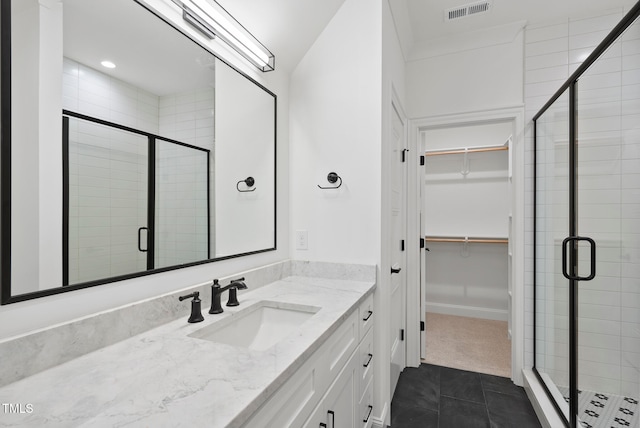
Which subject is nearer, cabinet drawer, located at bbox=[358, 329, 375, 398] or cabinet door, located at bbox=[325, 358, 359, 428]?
cabinet door, located at bbox=[325, 358, 359, 428]

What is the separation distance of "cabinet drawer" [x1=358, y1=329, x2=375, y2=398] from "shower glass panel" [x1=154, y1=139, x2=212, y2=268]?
891mm

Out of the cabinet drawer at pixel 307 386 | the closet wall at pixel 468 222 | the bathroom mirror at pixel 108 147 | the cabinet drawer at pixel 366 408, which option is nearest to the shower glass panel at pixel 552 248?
the cabinet drawer at pixel 366 408

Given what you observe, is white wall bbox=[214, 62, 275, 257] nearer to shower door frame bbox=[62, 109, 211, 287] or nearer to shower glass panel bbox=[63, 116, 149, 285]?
shower door frame bbox=[62, 109, 211, 287]

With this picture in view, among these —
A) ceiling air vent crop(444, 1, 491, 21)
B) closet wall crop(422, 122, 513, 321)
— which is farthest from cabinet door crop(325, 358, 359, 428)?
closet wall crop(422, 122, 513, 321)

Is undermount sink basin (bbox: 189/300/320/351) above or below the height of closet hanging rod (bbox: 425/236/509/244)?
below

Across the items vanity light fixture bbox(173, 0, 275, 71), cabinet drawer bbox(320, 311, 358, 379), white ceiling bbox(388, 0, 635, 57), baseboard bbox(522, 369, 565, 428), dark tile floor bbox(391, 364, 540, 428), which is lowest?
dark tile floor bbox(391, 364, 540, 428)

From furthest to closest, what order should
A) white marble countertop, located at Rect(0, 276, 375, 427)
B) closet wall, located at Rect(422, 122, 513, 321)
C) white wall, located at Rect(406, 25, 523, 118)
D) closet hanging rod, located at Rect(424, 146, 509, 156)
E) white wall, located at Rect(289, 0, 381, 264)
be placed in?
closet wall, located at Rect(422, 122, 513, 321), closet hanging rod, located at Rect(424, 146, 509, 156), white wall, located at Rect(406, 25, 523, 118), white wall, located at Rect(289, 0, 381, 264), white marble countertop, located at Rect(0, 276, 375, 427)

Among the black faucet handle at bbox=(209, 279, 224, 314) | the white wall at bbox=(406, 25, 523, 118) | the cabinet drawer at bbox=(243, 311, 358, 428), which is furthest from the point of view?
the white wall at bbox=(406, 25, 523, 118)

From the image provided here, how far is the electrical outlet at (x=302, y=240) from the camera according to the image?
1943 millimetres

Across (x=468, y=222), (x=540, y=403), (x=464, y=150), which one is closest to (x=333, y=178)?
(x=540, y=403)

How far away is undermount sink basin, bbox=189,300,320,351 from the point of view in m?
1.25

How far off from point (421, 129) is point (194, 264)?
2242 mm

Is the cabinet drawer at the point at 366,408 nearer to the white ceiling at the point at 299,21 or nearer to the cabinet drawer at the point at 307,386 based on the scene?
the cabinet drawer at the point at 307,386

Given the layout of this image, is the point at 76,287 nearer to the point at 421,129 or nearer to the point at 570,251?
the point at 570,251
